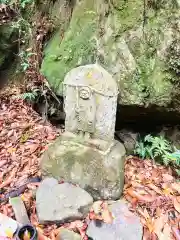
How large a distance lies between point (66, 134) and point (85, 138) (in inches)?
10.8

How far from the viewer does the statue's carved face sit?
3.46m

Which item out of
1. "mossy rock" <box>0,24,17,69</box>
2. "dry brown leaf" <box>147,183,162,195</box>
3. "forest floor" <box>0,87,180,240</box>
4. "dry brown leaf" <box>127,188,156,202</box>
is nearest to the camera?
"forest floor" <box>0,87,180,240</box>

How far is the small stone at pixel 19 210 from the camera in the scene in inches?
125

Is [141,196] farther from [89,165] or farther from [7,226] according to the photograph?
[7,226]

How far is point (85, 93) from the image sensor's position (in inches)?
137

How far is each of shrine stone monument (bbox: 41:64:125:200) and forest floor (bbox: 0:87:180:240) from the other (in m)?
0.34

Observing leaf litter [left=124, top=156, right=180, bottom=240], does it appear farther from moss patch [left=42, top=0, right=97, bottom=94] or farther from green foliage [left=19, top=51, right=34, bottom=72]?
green foliage [left=19, top=51, right=34, bottom=72]

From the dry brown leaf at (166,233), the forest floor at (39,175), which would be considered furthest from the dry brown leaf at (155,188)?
the dry brown leaf at (166,233)

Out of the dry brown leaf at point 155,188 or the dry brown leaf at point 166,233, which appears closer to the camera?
the dry brown leaf at point 166,233

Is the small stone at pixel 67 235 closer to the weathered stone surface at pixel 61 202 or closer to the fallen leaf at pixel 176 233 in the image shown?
the weathered stone surface at pixel 61 202

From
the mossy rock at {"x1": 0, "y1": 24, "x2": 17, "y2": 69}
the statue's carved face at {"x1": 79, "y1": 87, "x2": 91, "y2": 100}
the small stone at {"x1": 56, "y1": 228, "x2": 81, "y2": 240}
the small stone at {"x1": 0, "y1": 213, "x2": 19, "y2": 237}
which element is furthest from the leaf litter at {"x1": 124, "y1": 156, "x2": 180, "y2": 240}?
the mossy rock at {"x1": 0, "y1": 24, "x2": 17, "y2": 69}

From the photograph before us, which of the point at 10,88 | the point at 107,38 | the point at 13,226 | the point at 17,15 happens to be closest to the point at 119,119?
the point at 107,38

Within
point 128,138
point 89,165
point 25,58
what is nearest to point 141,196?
point 89,165

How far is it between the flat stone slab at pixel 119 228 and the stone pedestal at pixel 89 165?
0.92 feet
